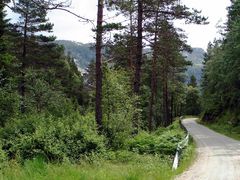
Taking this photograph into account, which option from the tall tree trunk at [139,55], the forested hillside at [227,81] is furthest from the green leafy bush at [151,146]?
the forested hillside at [227,81]

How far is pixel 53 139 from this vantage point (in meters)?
17.5

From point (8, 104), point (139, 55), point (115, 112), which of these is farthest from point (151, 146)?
point (8, 104)

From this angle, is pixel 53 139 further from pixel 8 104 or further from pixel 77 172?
pixel 8 104

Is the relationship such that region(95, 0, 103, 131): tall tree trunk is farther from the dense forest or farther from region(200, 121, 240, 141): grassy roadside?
region(200, 121, 240, 141): grassy roadside

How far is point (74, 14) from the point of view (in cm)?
1068

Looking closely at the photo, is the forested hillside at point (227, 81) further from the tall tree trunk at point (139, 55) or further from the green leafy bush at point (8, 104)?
the green leafy bush at point (8, 104)

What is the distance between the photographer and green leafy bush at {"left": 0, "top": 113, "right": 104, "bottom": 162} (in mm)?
16766

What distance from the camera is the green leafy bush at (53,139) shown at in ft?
55.0

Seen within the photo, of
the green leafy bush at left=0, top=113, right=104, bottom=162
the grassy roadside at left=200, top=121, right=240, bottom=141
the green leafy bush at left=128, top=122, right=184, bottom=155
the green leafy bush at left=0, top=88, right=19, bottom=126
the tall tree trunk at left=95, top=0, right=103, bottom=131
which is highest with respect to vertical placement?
the tall tree trunk at left=95, top=0, right=103, bottom=131

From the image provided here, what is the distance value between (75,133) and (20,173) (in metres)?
8.31

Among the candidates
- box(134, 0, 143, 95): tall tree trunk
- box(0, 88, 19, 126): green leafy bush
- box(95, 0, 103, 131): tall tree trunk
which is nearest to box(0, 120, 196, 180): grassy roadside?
box(95, 0, 103, 131): tall tree trunk

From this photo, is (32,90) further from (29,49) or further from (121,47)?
(121,47)

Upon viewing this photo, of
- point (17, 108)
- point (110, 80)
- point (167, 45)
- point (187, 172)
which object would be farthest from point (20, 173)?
point (17, 108)

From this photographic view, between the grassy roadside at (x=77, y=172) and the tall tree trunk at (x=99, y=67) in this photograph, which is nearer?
the grassy roadside at (x=77, y=172)
